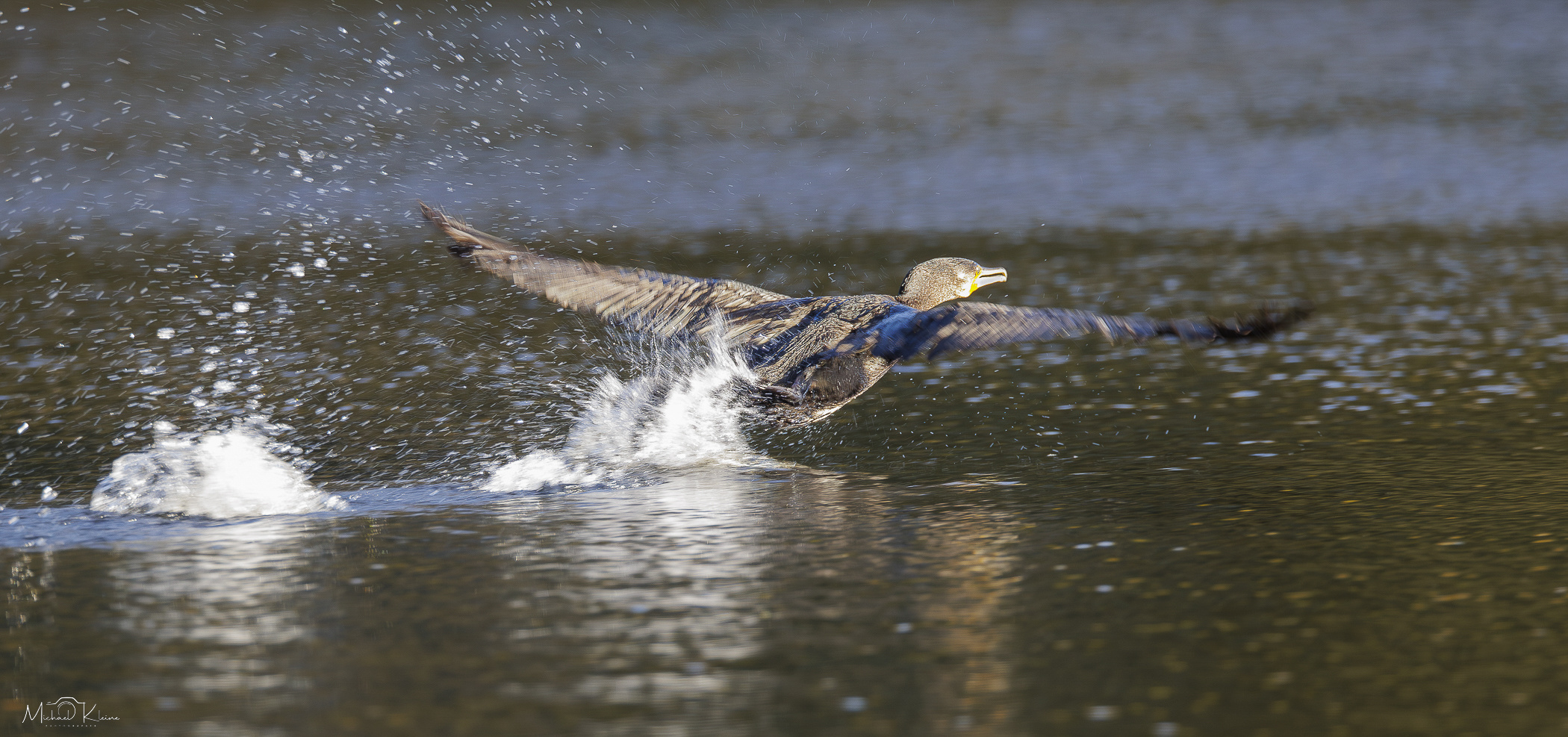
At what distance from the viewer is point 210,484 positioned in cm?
690

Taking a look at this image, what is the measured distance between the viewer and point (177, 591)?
17.9 ft

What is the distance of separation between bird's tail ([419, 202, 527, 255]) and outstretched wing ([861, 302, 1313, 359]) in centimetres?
199

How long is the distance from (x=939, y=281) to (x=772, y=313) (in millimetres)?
977

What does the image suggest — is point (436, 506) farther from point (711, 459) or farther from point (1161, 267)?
point (1161, 267)

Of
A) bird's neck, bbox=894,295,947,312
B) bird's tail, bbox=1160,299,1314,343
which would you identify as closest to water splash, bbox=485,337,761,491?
bird's neck, bbox=894,295,947,312

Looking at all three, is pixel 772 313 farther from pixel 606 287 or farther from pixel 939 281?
pixel 939 281

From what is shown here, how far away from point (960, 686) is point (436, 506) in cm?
302

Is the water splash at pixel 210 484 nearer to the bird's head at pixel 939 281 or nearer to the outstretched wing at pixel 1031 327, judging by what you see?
the outstretched wing at pixel 1031 327

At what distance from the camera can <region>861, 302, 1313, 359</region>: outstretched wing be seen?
6.02 m

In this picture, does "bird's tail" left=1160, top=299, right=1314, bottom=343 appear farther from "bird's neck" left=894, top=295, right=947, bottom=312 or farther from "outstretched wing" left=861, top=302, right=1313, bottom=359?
"bird's neck" left=894, top=295, right=947, bottom=312

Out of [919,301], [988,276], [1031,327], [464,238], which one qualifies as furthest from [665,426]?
[1031,327]

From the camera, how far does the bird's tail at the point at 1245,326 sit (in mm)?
5996

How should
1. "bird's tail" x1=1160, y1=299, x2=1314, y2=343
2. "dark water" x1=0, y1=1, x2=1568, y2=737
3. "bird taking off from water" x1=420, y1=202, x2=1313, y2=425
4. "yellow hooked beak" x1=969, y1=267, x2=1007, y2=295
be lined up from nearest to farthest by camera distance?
"dark water" x1=0, y1=1, x2=1568, y2=737
"bird's tail" x1=1160, y1=299, x2=1314, y2=343
"bird taking off from water" x1=420, y1=202, x2=1313, y2=425
"yellow hooked beak" x1=969, y1=267, x2=1007, y2=295

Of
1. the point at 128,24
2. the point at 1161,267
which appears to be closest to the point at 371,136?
the point at 128,24
